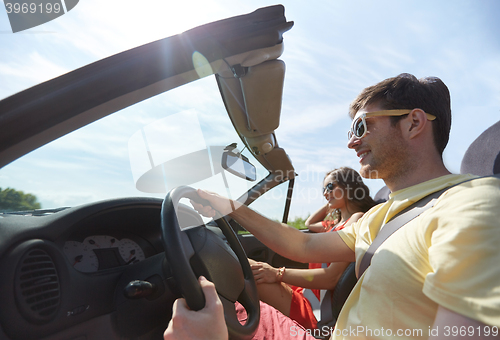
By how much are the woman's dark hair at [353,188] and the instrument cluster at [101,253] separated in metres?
2.06

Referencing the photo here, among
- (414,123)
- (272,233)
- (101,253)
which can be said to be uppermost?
(414,123)

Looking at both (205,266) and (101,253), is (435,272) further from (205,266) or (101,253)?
(101,253)

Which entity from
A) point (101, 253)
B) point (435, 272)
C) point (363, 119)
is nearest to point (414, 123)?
point (363, 119)

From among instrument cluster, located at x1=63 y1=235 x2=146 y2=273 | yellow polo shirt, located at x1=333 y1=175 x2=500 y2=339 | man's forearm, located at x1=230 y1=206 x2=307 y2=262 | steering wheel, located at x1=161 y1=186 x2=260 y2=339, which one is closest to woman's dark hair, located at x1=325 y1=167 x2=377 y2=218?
man's forearm, located at x1=230 y1=206 x2=307 y2=262

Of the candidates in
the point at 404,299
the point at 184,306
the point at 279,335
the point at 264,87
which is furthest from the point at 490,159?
the point at 184,306

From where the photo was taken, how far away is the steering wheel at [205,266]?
2.97 feet

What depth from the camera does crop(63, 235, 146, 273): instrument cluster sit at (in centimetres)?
121

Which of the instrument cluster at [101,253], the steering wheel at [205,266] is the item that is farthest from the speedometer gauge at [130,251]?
the steering wheel at [205,266]

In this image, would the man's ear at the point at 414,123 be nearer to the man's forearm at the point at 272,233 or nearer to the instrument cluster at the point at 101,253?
the man's forearm at the point at 272,233

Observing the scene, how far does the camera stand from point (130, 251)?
1420mm

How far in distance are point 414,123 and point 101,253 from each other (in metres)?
1.51

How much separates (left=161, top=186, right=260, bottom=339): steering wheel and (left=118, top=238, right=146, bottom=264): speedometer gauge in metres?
0.39

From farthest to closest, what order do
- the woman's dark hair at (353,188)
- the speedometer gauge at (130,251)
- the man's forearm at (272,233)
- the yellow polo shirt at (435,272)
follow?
1. the woman's dark hair at (353,188)
2. the man's forearm at (272,233)
3. the speedometer gauge at (130,251)
4. the yellow polo shirt at (435,272)

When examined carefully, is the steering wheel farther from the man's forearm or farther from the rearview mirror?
the rearview mirror
